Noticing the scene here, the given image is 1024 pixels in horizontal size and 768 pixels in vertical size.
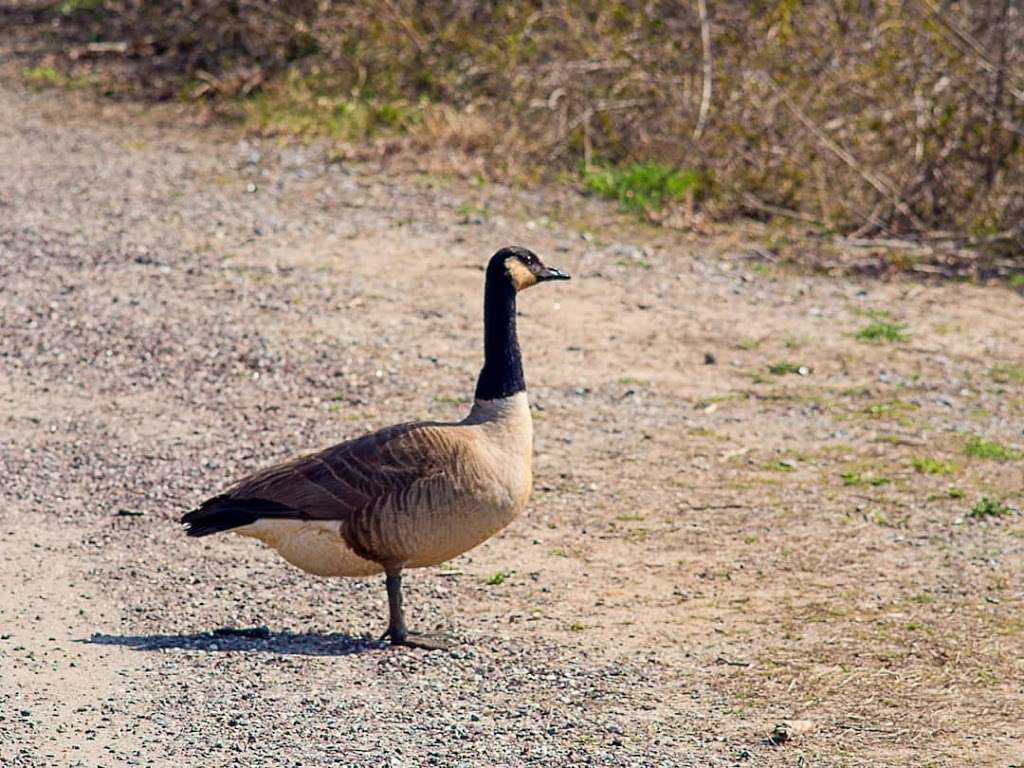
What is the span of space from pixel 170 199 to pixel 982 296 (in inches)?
253

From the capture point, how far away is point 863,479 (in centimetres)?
825

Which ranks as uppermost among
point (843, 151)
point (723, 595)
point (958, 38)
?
point (958, 38)

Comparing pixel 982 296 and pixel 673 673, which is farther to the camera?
pixel 982 296

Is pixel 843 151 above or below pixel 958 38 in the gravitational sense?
below

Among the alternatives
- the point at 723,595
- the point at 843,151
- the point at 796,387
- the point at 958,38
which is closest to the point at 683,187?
the point at 843,151

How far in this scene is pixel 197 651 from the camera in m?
6.00

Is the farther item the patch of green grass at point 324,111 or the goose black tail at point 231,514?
the patch of green grass at point 324,111

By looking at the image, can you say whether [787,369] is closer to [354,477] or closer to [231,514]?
[354,477]

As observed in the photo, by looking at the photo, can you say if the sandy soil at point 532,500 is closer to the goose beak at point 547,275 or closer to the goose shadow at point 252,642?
the goose shadow at point 252,642

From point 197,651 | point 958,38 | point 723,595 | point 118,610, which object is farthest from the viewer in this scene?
point 958,38

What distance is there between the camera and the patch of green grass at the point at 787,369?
980 cm

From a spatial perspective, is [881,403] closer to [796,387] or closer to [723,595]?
[796,387]

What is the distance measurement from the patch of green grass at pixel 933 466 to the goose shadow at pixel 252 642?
3438 millimetres

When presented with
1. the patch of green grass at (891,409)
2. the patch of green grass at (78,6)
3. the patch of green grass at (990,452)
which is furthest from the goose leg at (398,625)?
the patch of green grass at (78,6)
